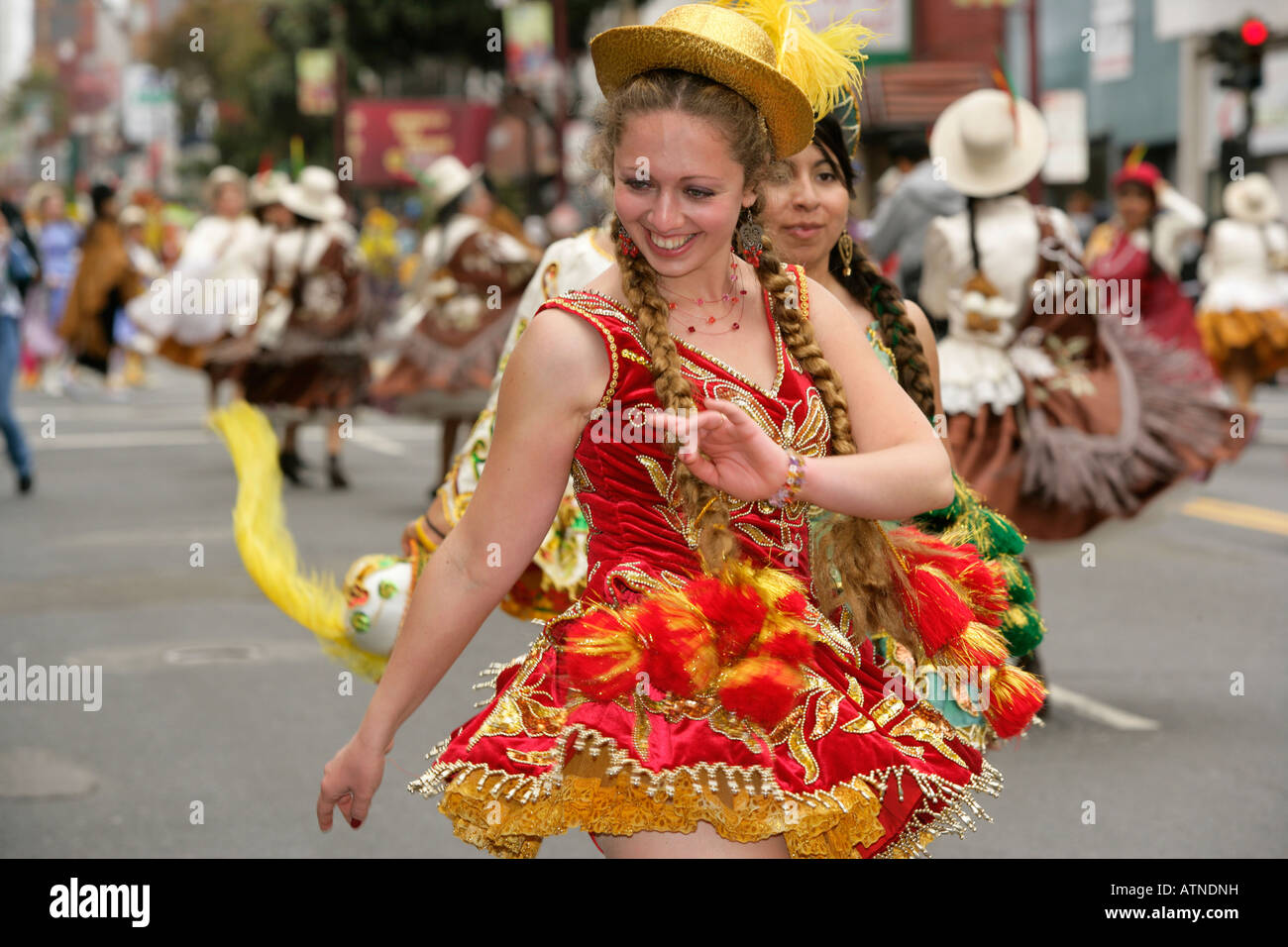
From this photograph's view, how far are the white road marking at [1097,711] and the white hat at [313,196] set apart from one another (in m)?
7.86

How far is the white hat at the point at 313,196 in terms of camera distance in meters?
13.3

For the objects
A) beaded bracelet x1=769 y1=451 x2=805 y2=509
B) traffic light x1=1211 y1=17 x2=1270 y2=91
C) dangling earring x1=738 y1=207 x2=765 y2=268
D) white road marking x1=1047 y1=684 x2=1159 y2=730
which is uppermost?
traffic light x1=1211 y1=17 x2=1270 y2=91

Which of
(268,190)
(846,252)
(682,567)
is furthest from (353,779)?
(268,190)

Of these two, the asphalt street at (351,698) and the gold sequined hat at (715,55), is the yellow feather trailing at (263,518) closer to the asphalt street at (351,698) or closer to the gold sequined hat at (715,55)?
the gold sequined hat at (715,55)

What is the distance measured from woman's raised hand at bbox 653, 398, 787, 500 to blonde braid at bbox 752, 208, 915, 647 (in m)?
0.33

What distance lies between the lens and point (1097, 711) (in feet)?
22.2

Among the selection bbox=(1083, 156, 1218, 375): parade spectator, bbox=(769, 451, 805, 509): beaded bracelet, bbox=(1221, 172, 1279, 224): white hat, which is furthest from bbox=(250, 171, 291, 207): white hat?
bbox=(769, 451, 805, 509): beaded bracelet

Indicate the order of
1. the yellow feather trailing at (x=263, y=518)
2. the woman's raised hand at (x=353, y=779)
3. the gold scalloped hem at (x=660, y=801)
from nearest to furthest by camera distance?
the gold scalloped hem at (x=660, y=801) < the woman's raised hand at (x=353, y=779) < the yellow feather trailing at (x=263, y=518)

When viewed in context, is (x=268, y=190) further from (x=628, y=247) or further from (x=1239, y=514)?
(x=628, y=247)

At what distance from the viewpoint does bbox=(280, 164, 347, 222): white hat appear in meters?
13.3

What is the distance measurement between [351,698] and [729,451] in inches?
192

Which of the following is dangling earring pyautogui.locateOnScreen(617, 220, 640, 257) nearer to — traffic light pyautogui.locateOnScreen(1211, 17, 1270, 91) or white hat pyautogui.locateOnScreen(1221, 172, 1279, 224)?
white hat pyautogui.locateOnScreen(1221, 172, 1279, 224)

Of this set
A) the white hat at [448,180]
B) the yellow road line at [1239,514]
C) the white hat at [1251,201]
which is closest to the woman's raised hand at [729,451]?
the yellow road line at [1239,514]

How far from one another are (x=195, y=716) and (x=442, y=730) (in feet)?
3.17
